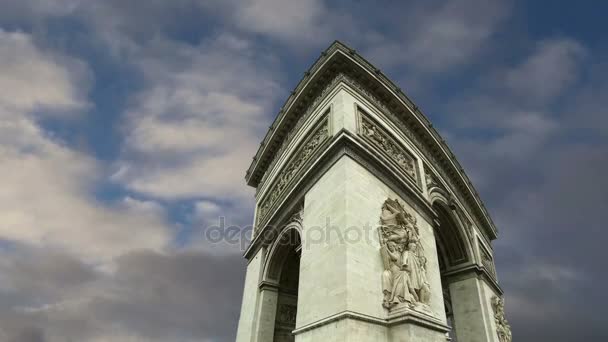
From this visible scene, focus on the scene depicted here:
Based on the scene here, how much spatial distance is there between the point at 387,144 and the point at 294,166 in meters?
3.76

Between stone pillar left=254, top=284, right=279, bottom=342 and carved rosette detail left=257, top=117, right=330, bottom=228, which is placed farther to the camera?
carved rosette detail left=257, top=117, right=330, bottom=228

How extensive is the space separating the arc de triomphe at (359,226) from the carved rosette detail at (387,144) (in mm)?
55

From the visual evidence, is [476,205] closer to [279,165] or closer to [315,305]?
[279,165]

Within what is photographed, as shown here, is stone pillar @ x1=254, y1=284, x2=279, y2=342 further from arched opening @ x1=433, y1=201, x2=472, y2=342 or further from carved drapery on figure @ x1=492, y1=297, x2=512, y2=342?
carved drapery on figure @ x1=492, y1=297, x2=512, y2=342

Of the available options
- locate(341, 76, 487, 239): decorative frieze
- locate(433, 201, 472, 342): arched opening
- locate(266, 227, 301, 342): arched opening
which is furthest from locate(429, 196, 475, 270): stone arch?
locate(266, 227, 301, 342): arched opening

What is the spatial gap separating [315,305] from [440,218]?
32.3ft

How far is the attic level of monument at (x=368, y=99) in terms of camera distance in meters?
12.6

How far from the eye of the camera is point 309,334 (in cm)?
805

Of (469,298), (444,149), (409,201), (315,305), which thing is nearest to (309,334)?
(315,305)

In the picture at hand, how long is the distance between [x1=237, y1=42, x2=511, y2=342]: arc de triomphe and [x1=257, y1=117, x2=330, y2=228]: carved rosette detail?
0.08m

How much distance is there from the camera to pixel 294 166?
13688 mm

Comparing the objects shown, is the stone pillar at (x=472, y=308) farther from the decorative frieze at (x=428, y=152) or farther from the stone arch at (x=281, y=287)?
the stone arch at (x=281, y=287)

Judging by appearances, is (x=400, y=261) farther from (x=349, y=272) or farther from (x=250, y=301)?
(x=250, y=301)

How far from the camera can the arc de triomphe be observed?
799cm
